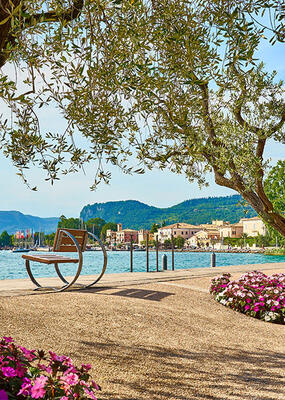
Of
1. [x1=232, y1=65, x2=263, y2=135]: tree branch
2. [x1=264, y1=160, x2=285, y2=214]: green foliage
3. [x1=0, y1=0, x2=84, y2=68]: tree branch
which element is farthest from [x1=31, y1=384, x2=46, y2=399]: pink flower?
[x1=264, y1=160, x2=285, y2=214]: green foliage

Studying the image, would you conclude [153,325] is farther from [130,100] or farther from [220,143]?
[220,143]

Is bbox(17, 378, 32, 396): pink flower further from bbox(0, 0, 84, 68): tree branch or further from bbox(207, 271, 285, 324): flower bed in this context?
bbox(207, 271, 285, 324): flower bed

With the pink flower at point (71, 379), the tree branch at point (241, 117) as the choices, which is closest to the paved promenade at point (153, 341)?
the pink flower at point (71, 379)

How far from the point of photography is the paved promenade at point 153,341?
423 cm

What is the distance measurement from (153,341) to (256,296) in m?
3.72

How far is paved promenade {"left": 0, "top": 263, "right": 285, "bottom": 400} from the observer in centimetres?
423

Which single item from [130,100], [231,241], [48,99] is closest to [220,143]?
[130,100]

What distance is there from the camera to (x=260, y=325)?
741cm

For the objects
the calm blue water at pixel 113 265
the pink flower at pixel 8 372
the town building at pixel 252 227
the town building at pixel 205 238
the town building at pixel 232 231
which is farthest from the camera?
the town building at pixel 205 238

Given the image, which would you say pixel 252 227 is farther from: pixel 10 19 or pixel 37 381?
pixel 37 381

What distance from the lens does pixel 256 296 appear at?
8461 mm

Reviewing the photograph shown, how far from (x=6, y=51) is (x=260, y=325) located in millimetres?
6343

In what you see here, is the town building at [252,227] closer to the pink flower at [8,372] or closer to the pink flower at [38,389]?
the pink flower at [8,372]

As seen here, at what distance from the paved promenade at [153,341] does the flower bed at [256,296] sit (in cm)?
33
